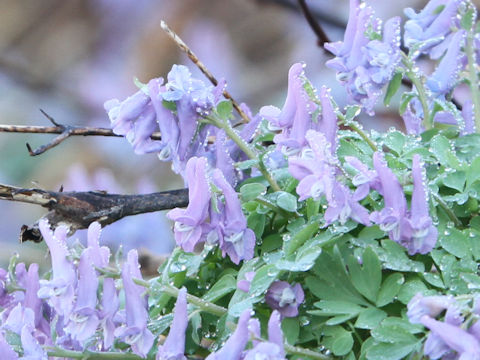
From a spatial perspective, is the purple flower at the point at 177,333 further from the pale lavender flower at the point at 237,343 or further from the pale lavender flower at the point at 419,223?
the pale lavender flower at the point at 419,223

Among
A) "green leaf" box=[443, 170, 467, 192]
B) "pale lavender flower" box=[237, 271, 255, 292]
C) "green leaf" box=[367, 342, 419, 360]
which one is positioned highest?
"green leaf" box=[443, 170, 467, 192]

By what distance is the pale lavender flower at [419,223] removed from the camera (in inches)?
21.3

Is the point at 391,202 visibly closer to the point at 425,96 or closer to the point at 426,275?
the point at 426,275

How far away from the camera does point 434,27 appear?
0.79m

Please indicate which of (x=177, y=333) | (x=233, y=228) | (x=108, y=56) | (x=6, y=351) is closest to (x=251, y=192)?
(x=233, y=228)

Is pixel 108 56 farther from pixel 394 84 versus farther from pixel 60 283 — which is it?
pixel 60 283

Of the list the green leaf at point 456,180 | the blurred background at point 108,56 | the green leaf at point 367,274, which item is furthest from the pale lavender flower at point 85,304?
the blurred background at point 108,56

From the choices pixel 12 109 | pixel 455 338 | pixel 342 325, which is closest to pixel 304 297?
pixel 342 325

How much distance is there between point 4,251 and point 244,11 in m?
1.01

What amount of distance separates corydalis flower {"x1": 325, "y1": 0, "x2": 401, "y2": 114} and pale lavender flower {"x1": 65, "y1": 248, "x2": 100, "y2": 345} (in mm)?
350

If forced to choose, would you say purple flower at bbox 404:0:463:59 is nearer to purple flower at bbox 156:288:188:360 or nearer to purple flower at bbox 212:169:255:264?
purple flower at bbox 212:169:255:264

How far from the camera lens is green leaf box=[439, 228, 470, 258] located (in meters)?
0.56

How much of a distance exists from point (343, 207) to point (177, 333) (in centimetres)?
18

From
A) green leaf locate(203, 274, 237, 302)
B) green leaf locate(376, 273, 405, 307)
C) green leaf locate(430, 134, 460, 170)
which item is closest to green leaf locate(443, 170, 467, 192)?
green leaf locate(430, 134, 460, 170)
